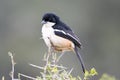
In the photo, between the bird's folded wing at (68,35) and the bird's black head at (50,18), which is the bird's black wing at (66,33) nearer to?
the bird's folded wing at (68,35)

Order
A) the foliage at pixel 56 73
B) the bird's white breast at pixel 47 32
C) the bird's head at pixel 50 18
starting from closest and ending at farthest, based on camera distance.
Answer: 1. the foliage at pixel 56 73
2. the bird's white breast at pixel 47 32
3. the bird's head at pixel 50 18

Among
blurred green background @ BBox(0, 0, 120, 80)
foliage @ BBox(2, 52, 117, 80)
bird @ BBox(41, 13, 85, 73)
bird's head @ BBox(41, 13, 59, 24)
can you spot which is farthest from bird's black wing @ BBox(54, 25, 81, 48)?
blurred green background @ BBox(0, 0, 120, 80)

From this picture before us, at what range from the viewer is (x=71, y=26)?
824 inches

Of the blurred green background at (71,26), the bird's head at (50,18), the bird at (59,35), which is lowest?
the blurred green background at (71,26)

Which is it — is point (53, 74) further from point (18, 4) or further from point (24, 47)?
point (18, 4)

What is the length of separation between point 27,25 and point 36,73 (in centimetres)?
255

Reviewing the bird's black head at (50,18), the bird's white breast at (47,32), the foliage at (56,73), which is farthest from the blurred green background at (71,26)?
the foliage at (56,73)

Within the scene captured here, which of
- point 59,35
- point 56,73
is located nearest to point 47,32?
point 59,35

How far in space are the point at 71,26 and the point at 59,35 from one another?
1405 centimetres

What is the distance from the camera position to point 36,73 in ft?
63.7

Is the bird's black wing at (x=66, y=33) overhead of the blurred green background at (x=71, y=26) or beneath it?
overhead

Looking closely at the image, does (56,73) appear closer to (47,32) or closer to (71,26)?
(47,32)

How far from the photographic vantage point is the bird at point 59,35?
6.78 metres

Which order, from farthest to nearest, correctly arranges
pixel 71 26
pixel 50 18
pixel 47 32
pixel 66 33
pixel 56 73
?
pixel 71 26, pixel 50 18, pixel 66 33, pixel 47 32, pixel 56 73
